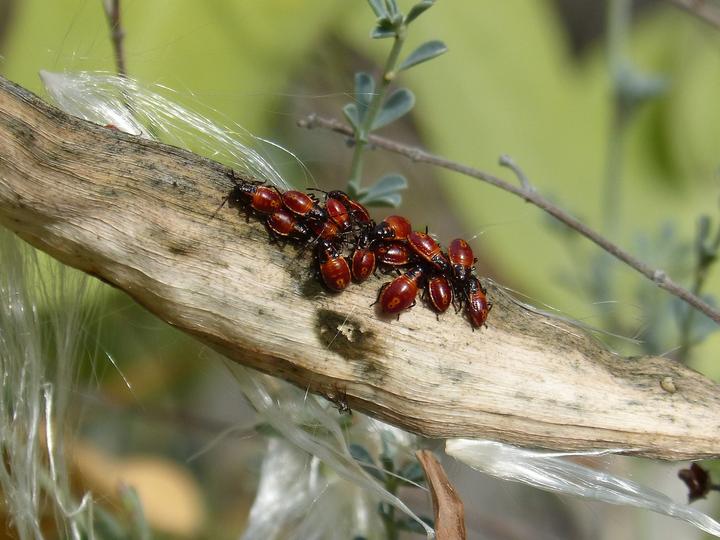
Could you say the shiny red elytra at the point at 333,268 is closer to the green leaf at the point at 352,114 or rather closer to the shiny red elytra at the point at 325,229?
the shiny red elytra at the point at 325,229

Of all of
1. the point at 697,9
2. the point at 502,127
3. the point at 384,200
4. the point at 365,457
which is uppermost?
the point at 697,9

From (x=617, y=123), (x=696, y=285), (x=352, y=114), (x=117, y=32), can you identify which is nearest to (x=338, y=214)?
(x=352, y=114)

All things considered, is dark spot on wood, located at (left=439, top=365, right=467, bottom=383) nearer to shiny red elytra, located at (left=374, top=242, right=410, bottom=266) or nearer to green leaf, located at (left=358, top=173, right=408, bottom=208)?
shiny red elytra, located at (left=374, top=242, right=410, bottom=266)

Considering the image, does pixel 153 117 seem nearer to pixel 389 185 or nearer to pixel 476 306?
pixel 389 185

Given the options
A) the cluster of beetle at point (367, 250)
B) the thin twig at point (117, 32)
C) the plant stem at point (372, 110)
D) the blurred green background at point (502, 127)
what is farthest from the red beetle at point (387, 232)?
the blurred green background at point (502, 127)

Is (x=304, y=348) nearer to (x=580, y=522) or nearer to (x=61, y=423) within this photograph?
(x=61, y=423)

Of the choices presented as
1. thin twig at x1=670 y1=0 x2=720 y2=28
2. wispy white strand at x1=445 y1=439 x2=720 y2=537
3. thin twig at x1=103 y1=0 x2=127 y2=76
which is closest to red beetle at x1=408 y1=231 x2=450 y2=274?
wispy white strand at x1=445 y1=439 x2=720 y2=537
